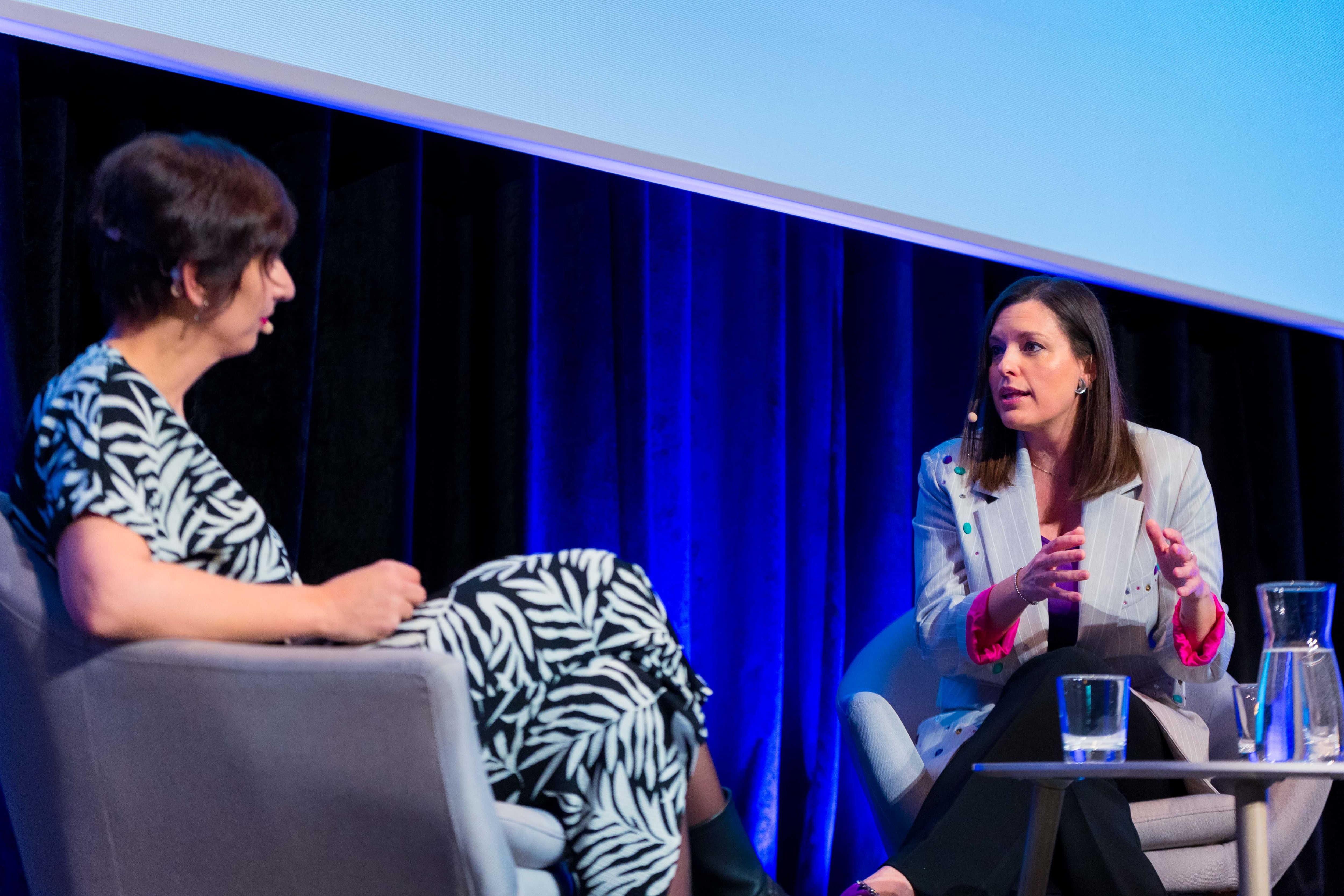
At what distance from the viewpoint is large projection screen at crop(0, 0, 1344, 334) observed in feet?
6.47

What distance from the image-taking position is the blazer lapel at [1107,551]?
2002mm

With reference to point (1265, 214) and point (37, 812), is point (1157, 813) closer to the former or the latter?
point (37, 812)

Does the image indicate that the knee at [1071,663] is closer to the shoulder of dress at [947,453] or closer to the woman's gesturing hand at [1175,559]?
the woman's gesturing hand at [1175,559]

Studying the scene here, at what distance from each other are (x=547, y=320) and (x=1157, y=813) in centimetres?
141

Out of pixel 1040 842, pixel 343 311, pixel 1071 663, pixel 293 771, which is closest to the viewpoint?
pixel 293 771

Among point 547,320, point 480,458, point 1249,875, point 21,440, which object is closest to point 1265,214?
point 547,320

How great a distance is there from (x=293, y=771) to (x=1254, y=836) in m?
0.92

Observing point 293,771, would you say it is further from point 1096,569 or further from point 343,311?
point 1096,569

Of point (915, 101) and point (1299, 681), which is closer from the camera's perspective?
point (1299, 681)

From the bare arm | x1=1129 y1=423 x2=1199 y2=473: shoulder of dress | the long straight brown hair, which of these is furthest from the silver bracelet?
the bare arm

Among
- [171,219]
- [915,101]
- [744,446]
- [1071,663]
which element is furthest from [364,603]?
[915,101]

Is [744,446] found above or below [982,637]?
above

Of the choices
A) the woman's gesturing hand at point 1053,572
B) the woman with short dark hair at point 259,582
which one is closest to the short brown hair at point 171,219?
the woman with short dark hair at point 259,582

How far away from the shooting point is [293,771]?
3.22ft
